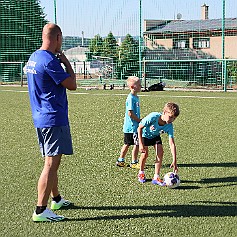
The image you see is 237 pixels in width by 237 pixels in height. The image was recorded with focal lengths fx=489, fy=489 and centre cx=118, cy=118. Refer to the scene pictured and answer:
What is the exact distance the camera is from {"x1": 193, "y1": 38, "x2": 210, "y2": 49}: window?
86.3 ft

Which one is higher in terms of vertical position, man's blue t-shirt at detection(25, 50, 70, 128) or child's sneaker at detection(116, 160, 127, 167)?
man's blue t-shirt at detection(25, 50, 70, 128)

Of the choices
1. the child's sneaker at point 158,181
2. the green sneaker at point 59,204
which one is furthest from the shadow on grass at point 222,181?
the green sneaker at point 59,204

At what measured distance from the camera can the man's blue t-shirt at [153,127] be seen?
6.21m

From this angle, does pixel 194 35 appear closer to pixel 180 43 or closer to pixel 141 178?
pixel 180 43

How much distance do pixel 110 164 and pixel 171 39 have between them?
2152 centimetres

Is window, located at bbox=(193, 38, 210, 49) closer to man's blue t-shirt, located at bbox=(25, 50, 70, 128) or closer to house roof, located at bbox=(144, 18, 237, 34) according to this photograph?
house roof, located at bbox=(144, 18, 237, 34)

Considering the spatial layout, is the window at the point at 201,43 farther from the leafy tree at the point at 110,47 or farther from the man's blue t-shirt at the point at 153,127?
the man's blue t-shirt at the point at 153,127

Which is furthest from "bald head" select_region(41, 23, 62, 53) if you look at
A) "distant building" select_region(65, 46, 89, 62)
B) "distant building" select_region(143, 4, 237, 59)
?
"distant building" select_region(65, 46, 89, 62)

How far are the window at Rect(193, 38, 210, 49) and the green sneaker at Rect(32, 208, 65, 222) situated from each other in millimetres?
22319

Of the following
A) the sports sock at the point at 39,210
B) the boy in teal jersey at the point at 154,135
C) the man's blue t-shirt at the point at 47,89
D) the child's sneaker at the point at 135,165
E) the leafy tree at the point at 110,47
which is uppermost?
the leafy tree at the point at 110,47

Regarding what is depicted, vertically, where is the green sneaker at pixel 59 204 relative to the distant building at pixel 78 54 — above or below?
below

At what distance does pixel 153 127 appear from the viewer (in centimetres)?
627

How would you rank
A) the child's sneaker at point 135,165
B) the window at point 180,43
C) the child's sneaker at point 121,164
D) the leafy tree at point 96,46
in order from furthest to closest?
the leafy tree at point 96,46 → the window at point 180,43 → the child's sneaker at point 121,164 → the child's sneaker at point 135,165

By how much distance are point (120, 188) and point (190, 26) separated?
72.3ft
